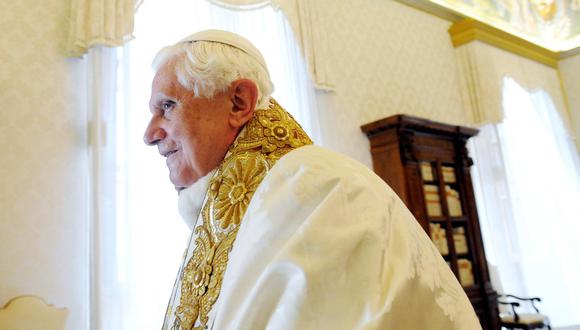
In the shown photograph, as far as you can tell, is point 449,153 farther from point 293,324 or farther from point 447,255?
point 293,324

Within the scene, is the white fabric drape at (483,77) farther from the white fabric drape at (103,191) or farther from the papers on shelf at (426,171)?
the white fabric drape at (103,191)

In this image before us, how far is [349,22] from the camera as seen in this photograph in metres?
5.84

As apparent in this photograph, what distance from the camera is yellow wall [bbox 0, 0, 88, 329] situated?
3209 millimetres

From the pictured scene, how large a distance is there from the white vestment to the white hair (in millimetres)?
521

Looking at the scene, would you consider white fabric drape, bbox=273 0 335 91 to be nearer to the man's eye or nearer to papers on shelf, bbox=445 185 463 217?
papers on shelf, bbox=445 185 463 217

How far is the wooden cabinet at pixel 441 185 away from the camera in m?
5.22

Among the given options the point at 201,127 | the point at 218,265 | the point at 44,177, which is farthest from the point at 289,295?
the point at 44,177

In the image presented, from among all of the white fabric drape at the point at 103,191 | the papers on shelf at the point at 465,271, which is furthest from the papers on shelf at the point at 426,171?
the white fabric drape at the point at 103,191

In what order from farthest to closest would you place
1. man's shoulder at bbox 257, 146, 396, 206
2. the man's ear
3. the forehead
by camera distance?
1. the forehead
2. the man's ear
3. man's shoulder at bbox 257, 146, 396, 206

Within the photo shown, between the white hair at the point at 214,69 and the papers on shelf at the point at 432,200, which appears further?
the papers on shelf at the point at 432,200

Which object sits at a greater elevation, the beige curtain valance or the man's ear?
the beige curtain valance

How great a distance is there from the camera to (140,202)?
3.80 m

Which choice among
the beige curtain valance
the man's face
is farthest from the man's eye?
the beige curtain valance

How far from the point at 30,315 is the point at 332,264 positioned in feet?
8.97
